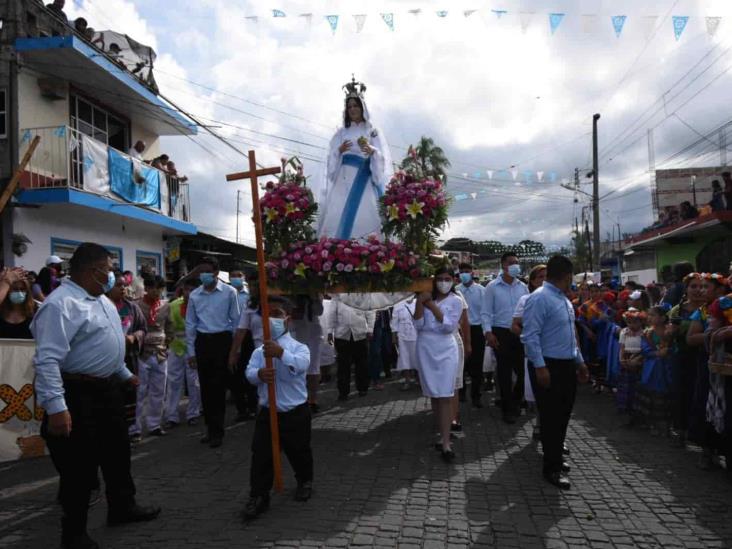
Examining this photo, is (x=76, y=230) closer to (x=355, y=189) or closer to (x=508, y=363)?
(x=355, y=189)

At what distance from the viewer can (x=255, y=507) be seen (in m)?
4.45

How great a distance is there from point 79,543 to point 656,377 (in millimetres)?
6217

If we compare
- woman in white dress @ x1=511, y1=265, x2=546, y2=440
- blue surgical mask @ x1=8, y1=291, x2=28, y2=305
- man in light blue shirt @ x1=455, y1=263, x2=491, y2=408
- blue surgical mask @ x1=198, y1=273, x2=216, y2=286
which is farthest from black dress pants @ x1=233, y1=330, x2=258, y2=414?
woman in white dress @ x1=511, y1=265, x2=546, y2=440

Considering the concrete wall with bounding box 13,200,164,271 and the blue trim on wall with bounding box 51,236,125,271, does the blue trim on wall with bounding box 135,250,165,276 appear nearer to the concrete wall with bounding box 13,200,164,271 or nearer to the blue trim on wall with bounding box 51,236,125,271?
the concrete wall with bounding box 13,200,164,271

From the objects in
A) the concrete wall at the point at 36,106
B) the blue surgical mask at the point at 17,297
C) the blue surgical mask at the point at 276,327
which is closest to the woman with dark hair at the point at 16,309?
the blue surgical mask at the point at 17,297

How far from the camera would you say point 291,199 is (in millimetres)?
6949

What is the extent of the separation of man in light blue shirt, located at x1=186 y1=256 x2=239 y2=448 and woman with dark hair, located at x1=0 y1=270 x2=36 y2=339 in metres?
1.69

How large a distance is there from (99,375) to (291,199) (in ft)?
10.7

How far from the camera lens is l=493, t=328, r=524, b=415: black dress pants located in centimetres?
782

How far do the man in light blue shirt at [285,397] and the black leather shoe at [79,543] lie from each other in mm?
1208

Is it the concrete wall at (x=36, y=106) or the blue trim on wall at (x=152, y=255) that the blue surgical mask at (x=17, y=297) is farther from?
the blue trim on wall at (x=152, y=255)

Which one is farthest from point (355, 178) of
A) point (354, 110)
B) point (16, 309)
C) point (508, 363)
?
point (16, 309)

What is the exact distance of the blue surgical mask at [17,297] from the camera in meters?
6.44

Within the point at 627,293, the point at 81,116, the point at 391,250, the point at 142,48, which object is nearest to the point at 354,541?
the point at 391,250
